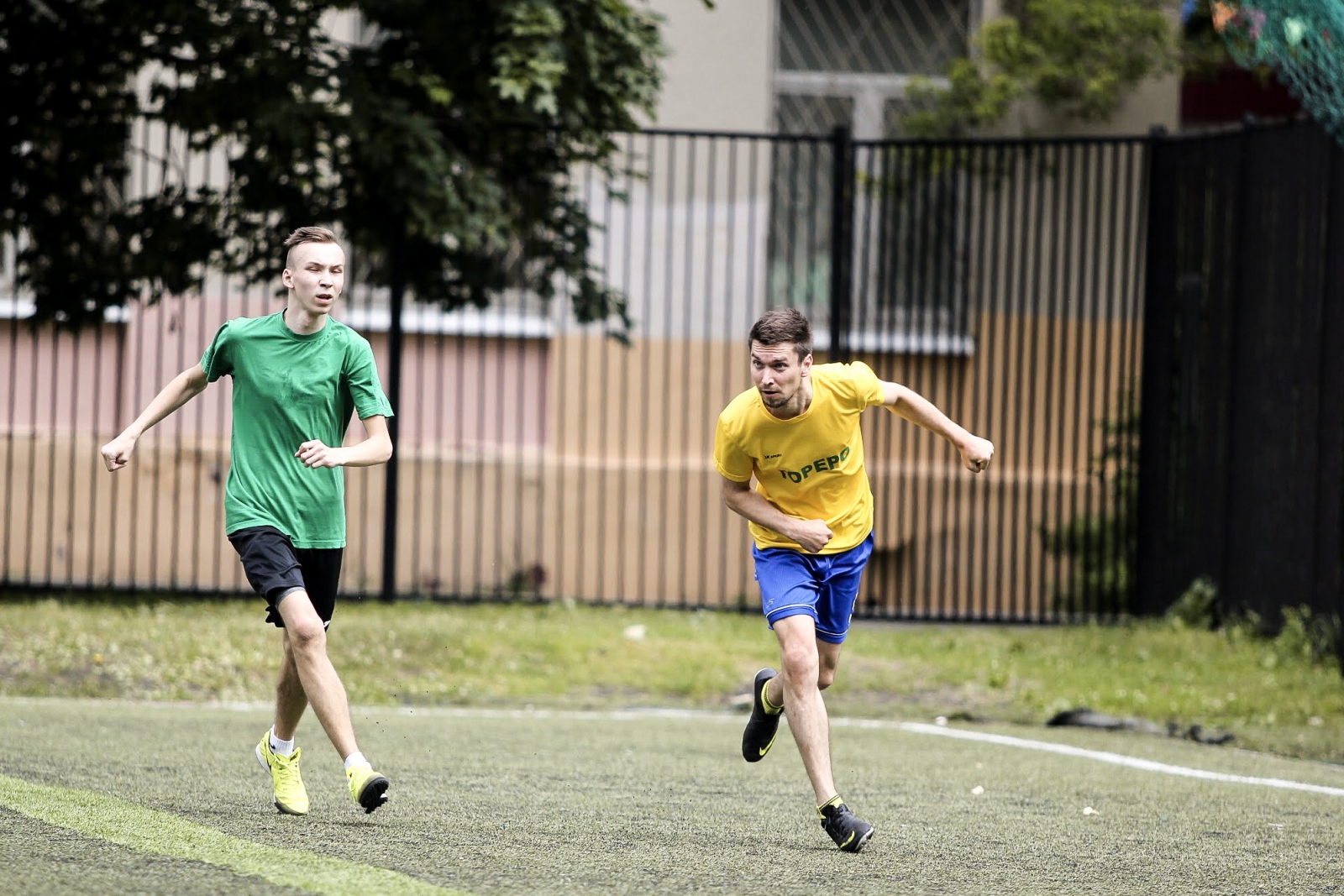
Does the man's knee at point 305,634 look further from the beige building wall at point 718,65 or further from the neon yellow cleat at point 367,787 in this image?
the beige building wall at point 718,65

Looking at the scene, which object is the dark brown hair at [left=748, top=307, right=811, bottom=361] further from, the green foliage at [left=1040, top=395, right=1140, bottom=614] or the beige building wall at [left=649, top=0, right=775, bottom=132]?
the beige building wall at [left=649, top=0, right=775, bottom=132]

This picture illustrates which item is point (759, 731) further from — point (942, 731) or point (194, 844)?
point (942, 731)

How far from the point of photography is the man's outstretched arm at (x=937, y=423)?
5.61m

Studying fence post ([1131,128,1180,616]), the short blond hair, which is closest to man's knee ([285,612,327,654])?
the short blond hair

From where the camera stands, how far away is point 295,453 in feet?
18.0

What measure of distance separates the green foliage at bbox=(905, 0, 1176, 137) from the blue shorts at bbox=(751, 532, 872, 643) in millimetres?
9124

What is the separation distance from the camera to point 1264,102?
17.1m

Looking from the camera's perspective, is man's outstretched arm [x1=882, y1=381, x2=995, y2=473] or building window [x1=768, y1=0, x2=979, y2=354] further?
building window [x1=768, y1=0, x2=979, y2=354]

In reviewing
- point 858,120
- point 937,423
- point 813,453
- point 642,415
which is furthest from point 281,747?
point 858,120

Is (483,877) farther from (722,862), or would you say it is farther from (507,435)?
(507,435)

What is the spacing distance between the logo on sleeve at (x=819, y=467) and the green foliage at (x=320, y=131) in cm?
555

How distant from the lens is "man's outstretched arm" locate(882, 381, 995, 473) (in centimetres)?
561

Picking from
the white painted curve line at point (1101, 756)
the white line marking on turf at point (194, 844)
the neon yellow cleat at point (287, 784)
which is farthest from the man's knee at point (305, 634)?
the white painted curve line at point (1101, 756)

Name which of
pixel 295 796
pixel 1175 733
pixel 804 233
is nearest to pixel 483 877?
pixel 295 796
